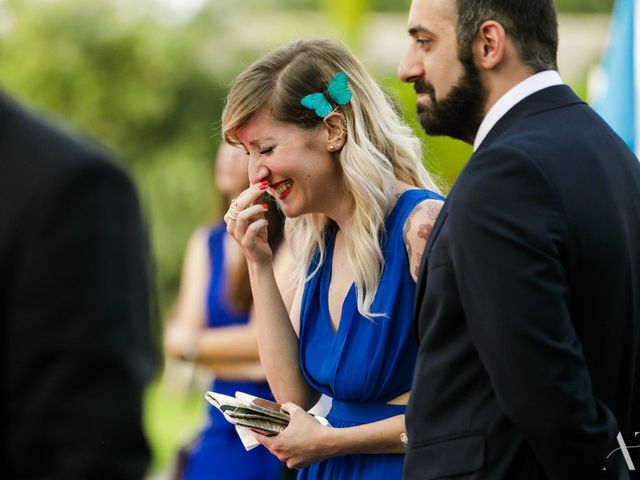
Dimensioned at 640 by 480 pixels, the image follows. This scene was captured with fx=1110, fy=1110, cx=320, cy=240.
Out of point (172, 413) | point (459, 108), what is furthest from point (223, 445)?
point (172, 413)

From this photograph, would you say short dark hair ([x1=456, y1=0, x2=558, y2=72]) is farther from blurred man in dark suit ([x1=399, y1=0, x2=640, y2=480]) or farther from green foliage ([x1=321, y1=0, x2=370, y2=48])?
green foliage ([x1=321, y1=0, x2=370, y2=48])

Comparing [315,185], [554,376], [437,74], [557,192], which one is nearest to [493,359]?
[554,376]

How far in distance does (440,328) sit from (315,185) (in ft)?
2.85

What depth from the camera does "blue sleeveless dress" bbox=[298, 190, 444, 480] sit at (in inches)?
127

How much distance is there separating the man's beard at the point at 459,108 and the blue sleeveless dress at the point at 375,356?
1.36 feet

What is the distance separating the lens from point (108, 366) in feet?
5.52

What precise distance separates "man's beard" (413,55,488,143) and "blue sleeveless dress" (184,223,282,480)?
293cm

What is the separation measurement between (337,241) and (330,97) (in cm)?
47

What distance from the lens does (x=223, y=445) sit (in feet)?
18.6

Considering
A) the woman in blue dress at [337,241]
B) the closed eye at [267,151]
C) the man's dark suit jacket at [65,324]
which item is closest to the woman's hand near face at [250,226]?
the woman in blue dress at [337,241]

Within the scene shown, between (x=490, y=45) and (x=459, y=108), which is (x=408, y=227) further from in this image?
(x=490, y=45)

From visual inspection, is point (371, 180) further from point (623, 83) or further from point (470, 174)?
point (623, 83)

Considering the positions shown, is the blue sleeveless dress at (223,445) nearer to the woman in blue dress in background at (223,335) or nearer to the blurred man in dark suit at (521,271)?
the woman in blue dress in background at (223,335)

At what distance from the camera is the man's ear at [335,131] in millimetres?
3352
